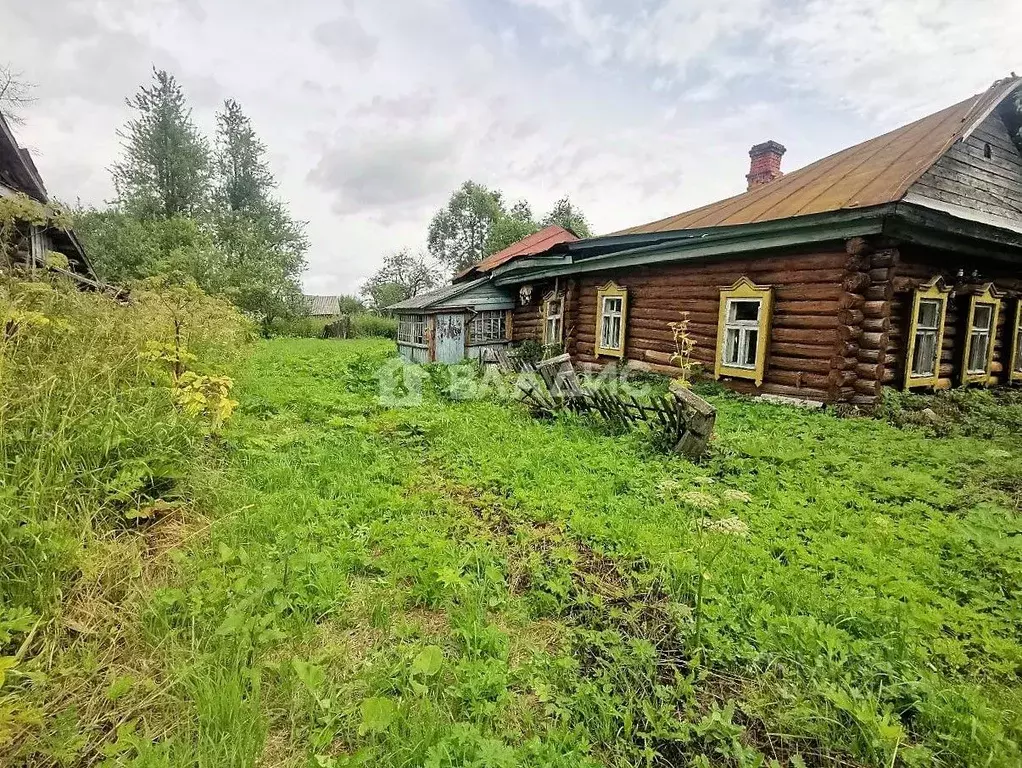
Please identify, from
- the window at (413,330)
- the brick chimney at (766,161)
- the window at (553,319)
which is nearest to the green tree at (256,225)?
the window at (413,330)

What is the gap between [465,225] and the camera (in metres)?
43.3

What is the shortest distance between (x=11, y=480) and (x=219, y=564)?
1202 mm

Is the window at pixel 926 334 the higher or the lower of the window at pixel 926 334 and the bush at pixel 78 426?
the higher

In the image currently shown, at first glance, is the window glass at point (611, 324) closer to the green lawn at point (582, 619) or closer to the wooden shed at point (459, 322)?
the wooden shed at point (459, 322)

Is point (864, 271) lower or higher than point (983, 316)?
higher

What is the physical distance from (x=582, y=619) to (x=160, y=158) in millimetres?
33853

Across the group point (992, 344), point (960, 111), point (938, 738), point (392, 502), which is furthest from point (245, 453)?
point (960, 111)

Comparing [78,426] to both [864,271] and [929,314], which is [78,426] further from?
[929,314]

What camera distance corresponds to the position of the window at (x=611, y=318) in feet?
Result: 39.0

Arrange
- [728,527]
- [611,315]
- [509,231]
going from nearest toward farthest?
[728,527] < [611,315] < [509,231]

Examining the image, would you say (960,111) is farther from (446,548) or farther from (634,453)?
(446,548)

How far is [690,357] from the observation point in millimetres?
10148

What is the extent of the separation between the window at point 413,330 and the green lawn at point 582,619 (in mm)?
11334

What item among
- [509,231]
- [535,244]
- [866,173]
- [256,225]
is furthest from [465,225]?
[866,173]
